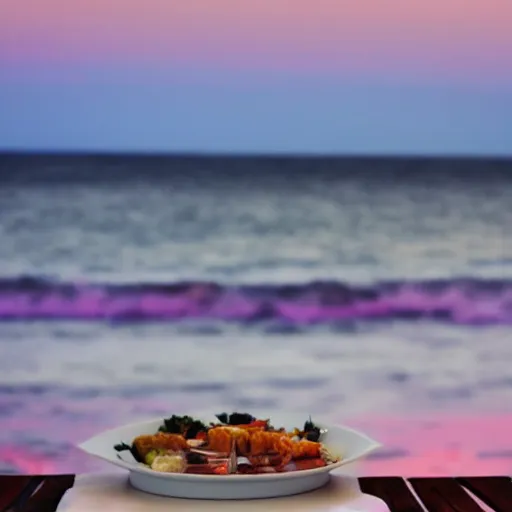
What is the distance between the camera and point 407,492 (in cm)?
115

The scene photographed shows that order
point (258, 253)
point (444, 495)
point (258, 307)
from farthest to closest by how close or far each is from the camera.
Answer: point (258, 253)
point (258, 307)
point (444, 495)

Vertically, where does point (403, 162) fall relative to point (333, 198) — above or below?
above

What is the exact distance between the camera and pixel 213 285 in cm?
684

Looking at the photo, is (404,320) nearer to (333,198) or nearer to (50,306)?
(50,306)

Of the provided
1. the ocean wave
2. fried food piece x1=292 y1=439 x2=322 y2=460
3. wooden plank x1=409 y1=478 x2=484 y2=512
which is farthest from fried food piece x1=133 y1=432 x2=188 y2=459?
the ocean wave

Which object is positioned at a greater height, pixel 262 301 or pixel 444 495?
pixel 262 301

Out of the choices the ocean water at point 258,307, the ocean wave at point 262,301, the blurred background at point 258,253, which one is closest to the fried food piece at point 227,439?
the ocean water at point 258,307

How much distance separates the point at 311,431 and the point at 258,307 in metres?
4.79

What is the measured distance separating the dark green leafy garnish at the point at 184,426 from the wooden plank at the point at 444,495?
23 centimetres

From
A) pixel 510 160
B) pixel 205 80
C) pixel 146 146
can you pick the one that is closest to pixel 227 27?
pixel 205 80

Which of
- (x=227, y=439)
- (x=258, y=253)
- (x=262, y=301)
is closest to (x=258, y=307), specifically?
(x=262, y=301)

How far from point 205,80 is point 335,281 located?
1.44 m

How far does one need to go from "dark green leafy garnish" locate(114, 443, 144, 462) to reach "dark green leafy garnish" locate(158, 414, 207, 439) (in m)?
0.04

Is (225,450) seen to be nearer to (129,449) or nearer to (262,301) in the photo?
(129,449)
